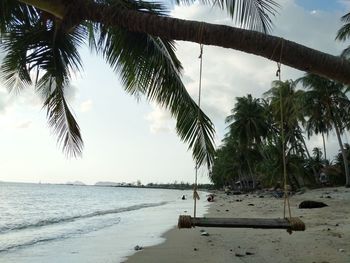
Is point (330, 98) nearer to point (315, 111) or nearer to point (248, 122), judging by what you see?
point (315, 111)

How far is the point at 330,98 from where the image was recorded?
34438mm

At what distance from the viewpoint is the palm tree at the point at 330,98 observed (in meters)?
34.2

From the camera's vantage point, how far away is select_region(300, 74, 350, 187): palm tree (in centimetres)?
3424

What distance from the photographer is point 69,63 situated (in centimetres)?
811

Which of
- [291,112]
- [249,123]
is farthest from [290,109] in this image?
[249,123]

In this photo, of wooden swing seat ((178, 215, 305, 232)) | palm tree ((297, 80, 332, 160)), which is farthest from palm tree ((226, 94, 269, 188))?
wooden swing seat ((178, 215, 305, 232))

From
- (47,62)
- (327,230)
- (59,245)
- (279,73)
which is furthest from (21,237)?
(279,73)

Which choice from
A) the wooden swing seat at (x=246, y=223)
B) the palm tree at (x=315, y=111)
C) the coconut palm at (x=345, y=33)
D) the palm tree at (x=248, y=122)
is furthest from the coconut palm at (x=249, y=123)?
the wooden swing seat at (x=246, y=223)

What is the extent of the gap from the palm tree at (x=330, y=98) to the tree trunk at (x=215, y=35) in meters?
31.1

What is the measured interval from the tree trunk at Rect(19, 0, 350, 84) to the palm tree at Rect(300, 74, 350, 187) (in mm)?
31146

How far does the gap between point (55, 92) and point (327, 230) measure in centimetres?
653

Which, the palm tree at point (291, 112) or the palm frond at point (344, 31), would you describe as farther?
the palm tree at point (291, 112)

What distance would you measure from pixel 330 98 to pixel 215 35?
32392mm

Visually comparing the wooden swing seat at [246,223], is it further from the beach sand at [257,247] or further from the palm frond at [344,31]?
the palm frond at [344,31]
